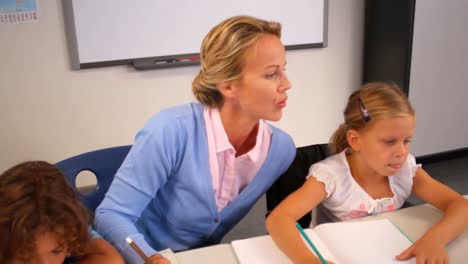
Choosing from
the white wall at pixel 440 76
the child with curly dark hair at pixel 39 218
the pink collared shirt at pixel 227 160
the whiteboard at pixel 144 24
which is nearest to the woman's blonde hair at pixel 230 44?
the pink collared shirt at pixel 227 160

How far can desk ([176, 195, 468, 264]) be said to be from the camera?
0.97m

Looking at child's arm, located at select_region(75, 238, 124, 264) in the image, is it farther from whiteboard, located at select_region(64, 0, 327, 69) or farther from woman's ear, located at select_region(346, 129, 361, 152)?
whiteboard, located at select_region(64, 0, 327, 69)

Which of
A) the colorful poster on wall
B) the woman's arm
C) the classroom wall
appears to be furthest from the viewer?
the classroom wall

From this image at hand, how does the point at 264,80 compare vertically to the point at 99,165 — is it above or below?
above

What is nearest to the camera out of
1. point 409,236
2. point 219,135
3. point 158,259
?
point 158,259

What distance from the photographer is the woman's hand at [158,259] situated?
91 cm

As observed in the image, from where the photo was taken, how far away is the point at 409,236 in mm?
1060

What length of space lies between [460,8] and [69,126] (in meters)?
2.28

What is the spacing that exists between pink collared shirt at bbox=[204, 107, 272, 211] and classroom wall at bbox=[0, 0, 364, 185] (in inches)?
59.4

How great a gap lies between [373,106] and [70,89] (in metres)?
1.77

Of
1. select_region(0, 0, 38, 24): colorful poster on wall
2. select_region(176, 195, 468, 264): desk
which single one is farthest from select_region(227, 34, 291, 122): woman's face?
select_region(0, 0, 38, 24): colorful poster on wall

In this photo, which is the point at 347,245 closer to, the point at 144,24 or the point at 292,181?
the point at 292,181

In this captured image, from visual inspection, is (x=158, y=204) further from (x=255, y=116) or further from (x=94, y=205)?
(x=255, y=116)

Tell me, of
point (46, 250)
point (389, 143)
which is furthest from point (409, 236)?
point (46, 250)
